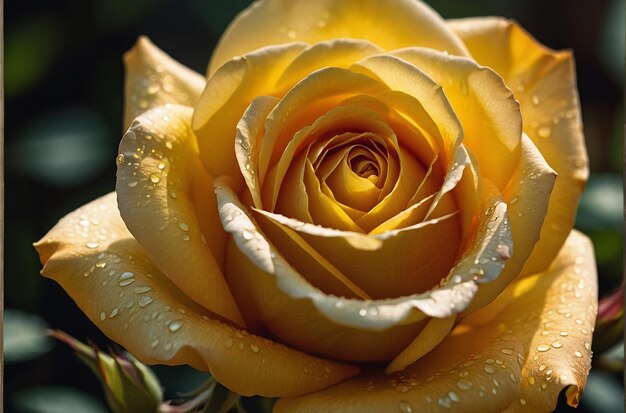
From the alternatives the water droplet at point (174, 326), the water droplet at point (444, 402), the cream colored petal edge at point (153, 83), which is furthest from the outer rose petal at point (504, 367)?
the cream colored petal edge at point (153, 83)

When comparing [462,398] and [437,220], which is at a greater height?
[437,220]

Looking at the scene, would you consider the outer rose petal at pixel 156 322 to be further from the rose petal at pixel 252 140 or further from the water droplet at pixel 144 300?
the rose petal at pixel 252 140

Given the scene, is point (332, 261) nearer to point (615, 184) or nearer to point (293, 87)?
point (293, 87)

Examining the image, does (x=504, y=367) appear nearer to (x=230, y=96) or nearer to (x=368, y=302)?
(x=368, y=302)

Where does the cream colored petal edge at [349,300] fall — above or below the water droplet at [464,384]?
above

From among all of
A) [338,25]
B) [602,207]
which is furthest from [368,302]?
[602,207]

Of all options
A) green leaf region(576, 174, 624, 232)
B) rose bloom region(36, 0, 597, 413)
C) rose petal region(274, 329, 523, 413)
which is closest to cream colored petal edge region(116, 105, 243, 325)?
rose bloom region(36, 0, 597, 413)

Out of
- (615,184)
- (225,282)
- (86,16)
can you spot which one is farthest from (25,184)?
(615,184)
